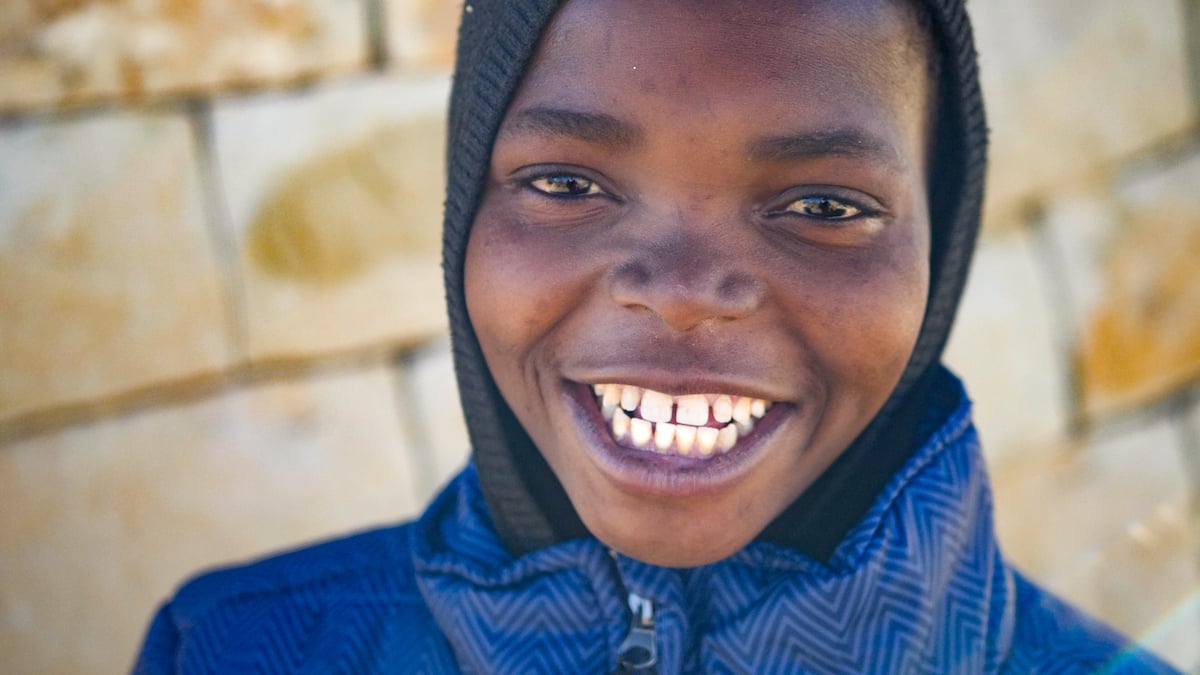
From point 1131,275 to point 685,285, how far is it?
7.06 feet

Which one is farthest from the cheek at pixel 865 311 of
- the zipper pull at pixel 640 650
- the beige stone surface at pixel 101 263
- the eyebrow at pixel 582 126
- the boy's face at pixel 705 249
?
the beige stone surface at pixel 101 263

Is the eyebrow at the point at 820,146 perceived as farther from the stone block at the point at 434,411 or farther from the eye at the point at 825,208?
the stone block at the point at 434,411

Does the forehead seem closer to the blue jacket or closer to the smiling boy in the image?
the smiling boy

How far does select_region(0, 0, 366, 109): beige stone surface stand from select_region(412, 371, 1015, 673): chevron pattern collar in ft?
3.70

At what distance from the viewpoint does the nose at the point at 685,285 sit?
990 mm

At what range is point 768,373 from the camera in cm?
105

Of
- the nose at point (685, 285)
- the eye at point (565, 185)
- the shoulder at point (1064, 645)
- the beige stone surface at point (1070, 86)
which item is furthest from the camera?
the beige stone surface at point (1070, 86)

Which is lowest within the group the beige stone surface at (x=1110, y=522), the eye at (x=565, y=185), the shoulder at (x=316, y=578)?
the beige stone surface at (x=1110, y=522)

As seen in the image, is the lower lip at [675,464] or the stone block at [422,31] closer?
the lower lip at [675,464]

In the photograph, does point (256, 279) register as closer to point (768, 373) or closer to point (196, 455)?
point (196, 455)

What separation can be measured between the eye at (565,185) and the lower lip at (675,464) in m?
0.22

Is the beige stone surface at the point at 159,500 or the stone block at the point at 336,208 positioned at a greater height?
the stone block at the point at 336,208

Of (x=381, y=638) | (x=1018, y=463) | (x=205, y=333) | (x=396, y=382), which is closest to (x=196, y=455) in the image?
(x=205, y=333)

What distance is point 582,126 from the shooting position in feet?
3.40
